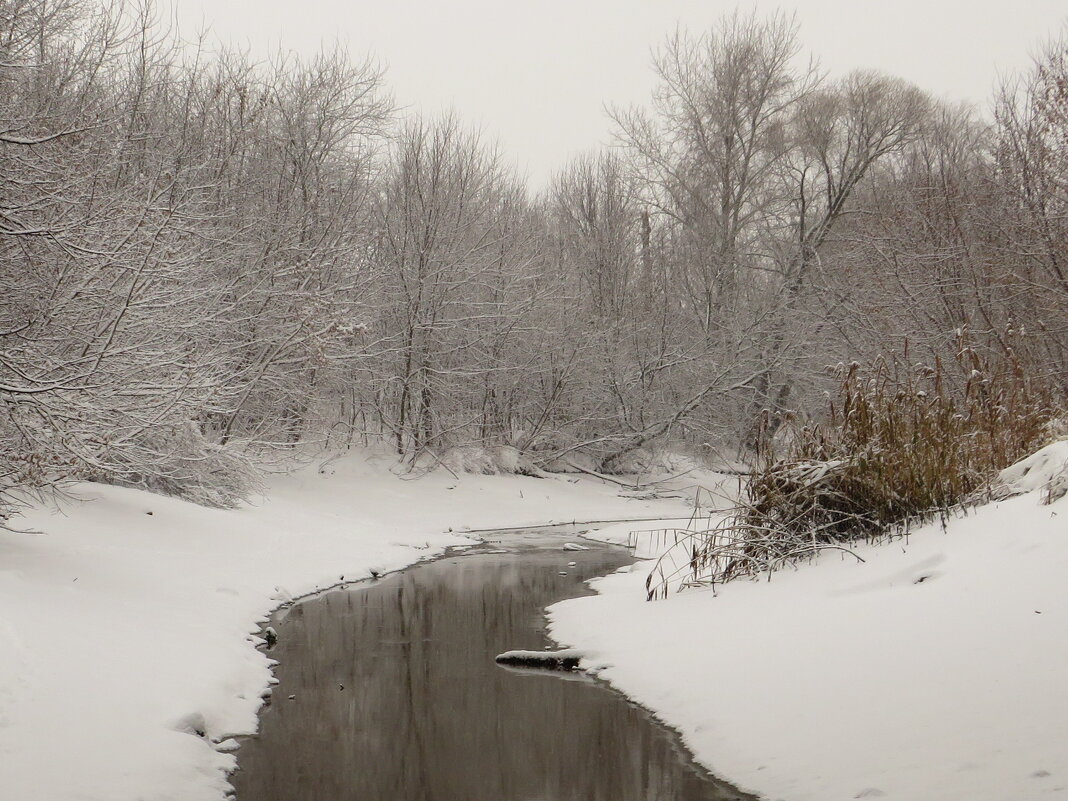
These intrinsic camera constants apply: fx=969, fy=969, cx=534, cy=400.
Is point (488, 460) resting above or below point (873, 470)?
below

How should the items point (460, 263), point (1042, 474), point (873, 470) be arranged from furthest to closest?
point (460, 263) → point (873, 470) → point (1042, 474)

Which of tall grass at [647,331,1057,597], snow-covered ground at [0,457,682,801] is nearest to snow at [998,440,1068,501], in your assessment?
tall grass at [647,331,1057,597]

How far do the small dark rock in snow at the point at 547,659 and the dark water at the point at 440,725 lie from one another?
0.14 metres

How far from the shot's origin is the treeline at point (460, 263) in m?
8.75

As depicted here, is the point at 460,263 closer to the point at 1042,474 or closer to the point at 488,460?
the point at 488,460

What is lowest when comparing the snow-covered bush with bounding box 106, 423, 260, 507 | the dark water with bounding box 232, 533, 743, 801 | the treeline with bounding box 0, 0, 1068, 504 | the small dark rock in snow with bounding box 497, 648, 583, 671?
the dark water with bounding box 232, 533, 743, 801

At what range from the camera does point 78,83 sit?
13.1 metres

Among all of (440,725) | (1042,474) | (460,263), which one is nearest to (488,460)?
(460,263)

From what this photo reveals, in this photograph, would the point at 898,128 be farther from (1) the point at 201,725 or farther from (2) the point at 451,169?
(1) the point at 201,725

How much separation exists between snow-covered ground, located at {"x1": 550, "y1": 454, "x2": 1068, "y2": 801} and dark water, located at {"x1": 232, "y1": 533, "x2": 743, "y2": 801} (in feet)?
1.11

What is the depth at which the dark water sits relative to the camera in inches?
195

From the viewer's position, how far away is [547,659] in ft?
24.1

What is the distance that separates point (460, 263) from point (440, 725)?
18258mm

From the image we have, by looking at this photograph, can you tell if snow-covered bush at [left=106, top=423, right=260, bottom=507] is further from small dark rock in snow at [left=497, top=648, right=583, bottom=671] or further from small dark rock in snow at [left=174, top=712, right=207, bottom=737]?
small dark rock in snow at [left=174, top=712, right=207, bottom=737]
